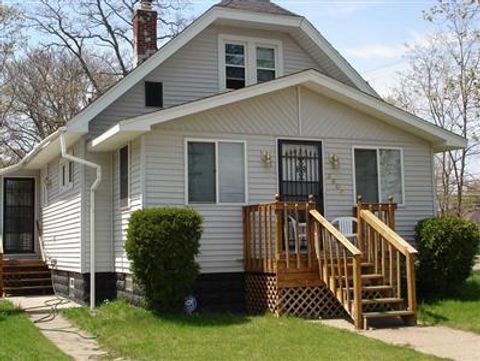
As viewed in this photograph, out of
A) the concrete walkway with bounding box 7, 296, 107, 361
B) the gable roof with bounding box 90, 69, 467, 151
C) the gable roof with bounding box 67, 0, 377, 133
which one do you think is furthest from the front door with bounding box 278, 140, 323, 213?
the concrete walkway with bounding box 7, 296, 107, 361

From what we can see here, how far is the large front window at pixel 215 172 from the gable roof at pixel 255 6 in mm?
3729

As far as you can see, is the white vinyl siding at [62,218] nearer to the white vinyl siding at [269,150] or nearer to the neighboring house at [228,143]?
the neighboring house at [228,143]

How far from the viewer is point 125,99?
47.0 ft

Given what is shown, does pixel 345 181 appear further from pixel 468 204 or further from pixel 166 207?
pixel 468 204

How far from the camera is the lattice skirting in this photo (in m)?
11.6

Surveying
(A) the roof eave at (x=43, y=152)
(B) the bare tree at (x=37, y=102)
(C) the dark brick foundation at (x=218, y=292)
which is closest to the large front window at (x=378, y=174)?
(C) the dark brick foundation at (x=218, y=292)

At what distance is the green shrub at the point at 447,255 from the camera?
42.9 ft

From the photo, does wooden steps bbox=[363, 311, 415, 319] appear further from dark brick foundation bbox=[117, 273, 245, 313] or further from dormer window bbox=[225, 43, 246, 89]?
dormer window bbox=[225, 43, 246, 89]

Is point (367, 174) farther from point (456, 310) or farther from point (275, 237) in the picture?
point (456, 310)

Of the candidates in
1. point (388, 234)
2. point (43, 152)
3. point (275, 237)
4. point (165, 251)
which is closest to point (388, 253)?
point (388, 234)

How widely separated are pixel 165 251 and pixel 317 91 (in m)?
4.83

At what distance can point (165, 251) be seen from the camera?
1111 centimetres

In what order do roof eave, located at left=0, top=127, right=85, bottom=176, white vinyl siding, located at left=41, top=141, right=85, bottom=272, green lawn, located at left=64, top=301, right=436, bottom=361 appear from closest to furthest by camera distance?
green lawn, located at left=64, top=301, right=436, bottom=361 → roof eave, located at left=0, top=127, right=85, bottom=176 → white vinyl siding, located at left=41, top=141, right=85, bottom=272

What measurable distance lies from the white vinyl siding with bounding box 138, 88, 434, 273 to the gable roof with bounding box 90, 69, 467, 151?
0.85 ft
